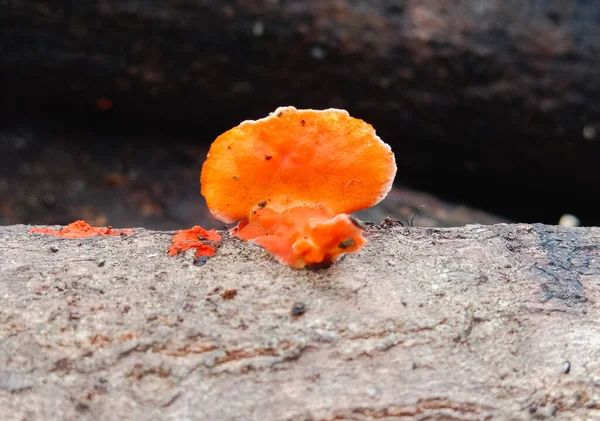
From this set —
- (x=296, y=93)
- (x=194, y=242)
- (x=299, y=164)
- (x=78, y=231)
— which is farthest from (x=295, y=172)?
(x=296, y=93)

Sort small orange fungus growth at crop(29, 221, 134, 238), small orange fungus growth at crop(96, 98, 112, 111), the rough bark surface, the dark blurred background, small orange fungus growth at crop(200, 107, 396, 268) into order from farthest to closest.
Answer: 1. small orange fungus growth at crop(96, 98, 112, 111)
2. the dark blurred background
3. small orange fungus growth at crop(29, 221, 134, 238)
4. small orange fungus growth at crop(200, 107, 396, 268)
5. the rough bark surface

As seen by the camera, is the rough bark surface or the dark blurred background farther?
the dark blurred background

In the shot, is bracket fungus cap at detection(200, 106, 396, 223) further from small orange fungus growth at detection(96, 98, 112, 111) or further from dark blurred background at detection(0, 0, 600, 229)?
small orange fungus growth at detection(96, 98, 112, 111)

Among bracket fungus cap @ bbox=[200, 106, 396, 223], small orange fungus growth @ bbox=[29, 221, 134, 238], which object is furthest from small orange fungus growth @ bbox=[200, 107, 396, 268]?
small orange fungus growth @ bbox=[29, 221, 134, 238]

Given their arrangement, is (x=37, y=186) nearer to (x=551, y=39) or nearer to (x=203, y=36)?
(x=203, y=36)

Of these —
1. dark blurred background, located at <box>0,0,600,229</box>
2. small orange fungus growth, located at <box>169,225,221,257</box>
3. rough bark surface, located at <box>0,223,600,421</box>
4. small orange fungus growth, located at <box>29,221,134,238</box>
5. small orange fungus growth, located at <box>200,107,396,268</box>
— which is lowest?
rough bark surface, located at <box>0,223,600,421</box>

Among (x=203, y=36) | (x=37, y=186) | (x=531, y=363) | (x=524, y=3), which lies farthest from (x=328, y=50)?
(x=531, y=363)
